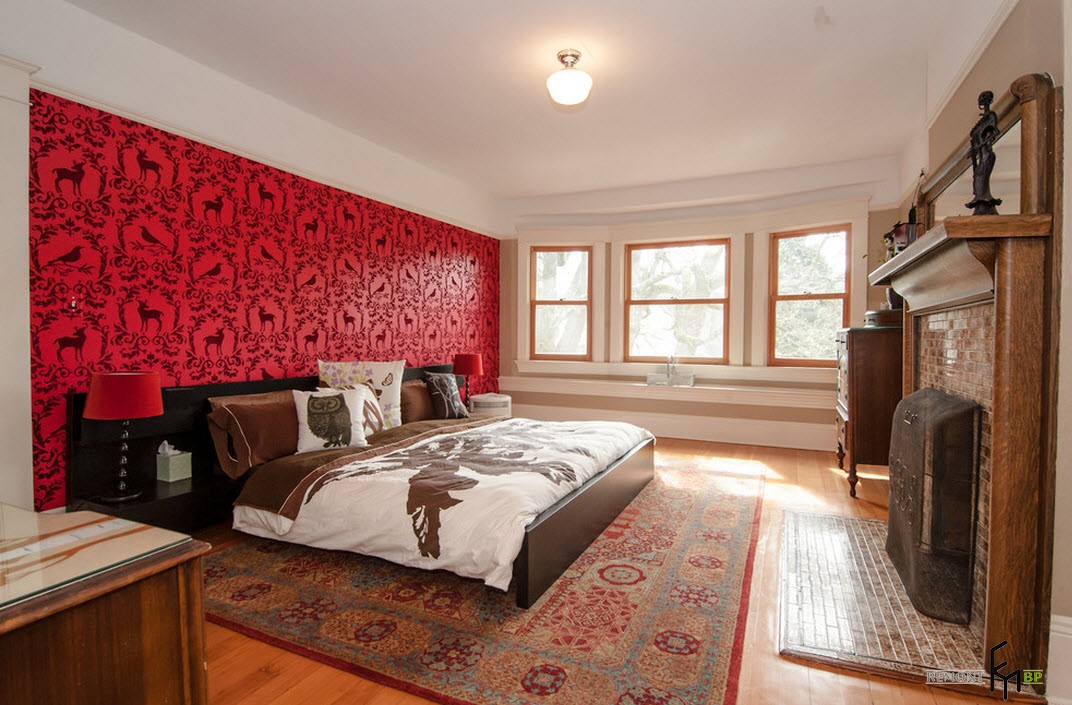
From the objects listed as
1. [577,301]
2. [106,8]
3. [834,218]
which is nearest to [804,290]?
[834,218]

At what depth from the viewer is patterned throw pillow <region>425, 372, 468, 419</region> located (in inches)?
180

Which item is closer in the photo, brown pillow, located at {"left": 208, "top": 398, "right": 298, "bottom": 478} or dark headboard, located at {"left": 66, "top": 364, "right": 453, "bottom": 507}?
dark headboard, located at {"left": 66, "top": 364, "right": 453, "bottom": 507}

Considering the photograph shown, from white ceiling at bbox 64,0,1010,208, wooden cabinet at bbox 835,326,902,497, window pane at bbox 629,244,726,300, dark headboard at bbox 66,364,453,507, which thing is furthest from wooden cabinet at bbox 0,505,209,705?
window pane at bbox 629,244,726,300

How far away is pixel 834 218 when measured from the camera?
17.3 feet

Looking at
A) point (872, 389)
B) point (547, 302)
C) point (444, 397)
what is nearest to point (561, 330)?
point (547, 302)

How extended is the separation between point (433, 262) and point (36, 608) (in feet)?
16.0

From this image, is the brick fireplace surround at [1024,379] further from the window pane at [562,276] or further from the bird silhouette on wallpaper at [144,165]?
the window pane at [562,276]

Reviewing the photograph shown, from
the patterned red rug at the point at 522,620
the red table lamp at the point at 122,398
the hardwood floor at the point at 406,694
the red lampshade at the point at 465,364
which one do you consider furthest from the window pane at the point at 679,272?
the red table lamp at the point at 122,398

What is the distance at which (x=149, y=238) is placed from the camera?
10.2 ft

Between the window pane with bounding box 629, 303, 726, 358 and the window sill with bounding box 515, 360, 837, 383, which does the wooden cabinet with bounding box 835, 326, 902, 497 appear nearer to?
the window sill with bounding box 515, 360, 837, 383

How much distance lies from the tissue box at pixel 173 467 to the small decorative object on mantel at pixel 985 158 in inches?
160

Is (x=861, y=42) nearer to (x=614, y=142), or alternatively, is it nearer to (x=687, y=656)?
(x=614, y=142)

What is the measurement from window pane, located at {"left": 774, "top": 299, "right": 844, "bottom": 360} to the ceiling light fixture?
368cm

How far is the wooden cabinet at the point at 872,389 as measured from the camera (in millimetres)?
3676
